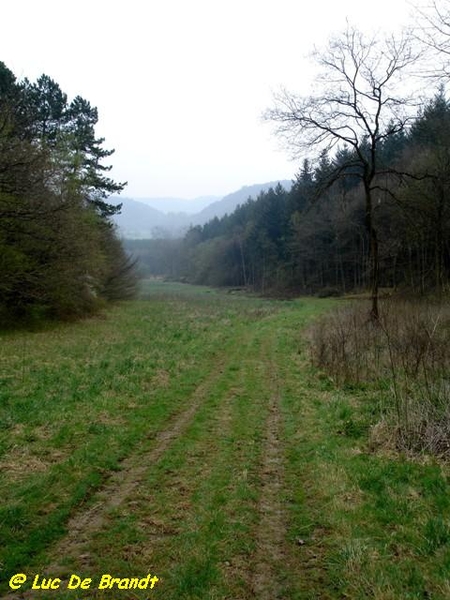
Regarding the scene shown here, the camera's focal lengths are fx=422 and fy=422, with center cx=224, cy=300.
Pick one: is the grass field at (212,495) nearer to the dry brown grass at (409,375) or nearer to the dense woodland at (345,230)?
the dry brown grass at (409,375)

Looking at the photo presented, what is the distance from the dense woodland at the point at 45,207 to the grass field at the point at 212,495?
901cm

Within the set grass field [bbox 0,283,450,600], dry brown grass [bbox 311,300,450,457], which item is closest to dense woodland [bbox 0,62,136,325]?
grass field [bbox 0,283,450,600]

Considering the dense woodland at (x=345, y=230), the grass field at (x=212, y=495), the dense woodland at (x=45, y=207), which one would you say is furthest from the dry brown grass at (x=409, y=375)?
the dense woodland at (x=45, y=207)

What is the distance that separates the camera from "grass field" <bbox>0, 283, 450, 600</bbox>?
3713 mm

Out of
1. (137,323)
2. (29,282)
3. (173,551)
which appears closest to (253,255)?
(137,323)

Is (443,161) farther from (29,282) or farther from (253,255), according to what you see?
(253,255)

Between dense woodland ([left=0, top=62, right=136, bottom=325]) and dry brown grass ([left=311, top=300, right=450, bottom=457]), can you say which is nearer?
dry brown grass ([left=311, top=300, right=450, bottom=457])

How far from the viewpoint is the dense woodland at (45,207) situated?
16.0 m

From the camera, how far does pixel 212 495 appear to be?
17.1 ft

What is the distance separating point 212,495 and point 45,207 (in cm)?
1712

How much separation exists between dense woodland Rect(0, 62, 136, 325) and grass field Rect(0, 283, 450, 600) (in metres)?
9.01

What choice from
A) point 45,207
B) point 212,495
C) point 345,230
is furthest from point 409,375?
point 345,230

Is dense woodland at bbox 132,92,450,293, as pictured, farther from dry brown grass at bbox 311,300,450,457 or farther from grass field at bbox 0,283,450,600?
grass field at bbox 0,283,450,600

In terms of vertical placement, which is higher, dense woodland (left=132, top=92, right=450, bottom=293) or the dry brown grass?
dense woodland (left=132, top=92, right=450, bottom=293)
